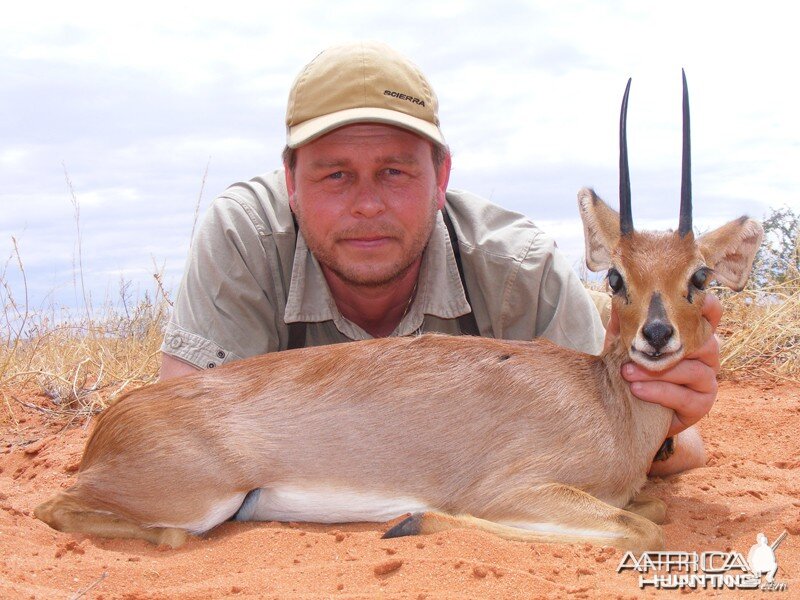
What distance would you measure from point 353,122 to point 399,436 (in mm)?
2164

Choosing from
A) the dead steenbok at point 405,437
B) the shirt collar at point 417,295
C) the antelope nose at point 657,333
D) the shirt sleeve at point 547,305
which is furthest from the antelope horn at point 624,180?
the shirt collar at point 417,295

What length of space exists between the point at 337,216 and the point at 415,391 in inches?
59.8

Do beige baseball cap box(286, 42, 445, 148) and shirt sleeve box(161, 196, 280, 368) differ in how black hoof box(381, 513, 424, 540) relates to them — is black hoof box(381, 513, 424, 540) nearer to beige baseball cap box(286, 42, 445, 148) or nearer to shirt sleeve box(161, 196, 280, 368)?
shirt sleeve box(161, 196, 280, 368)

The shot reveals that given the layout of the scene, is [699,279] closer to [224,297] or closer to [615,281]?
[615,281]

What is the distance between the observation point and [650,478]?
554 centimetres

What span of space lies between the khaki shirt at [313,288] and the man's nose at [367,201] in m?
0.66

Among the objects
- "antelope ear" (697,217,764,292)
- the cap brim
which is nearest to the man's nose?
the cap brim

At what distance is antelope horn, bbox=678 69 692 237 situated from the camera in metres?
4.55

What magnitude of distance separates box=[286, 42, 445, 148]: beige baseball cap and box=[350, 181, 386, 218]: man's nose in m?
0.43

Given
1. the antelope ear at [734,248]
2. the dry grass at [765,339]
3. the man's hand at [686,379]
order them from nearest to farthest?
1. the man's hand at [686,379]
2. the antelope ear at [734,248]
3. the dry grass at [765,339]

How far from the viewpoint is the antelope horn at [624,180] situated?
473 cm

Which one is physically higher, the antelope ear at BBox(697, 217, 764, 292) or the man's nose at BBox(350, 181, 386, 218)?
the man's nose at BBox(350, 181, 386, 218)

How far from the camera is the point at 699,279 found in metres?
4.56

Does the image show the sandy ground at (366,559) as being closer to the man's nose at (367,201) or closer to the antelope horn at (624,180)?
the antelope horn at (624,180)
